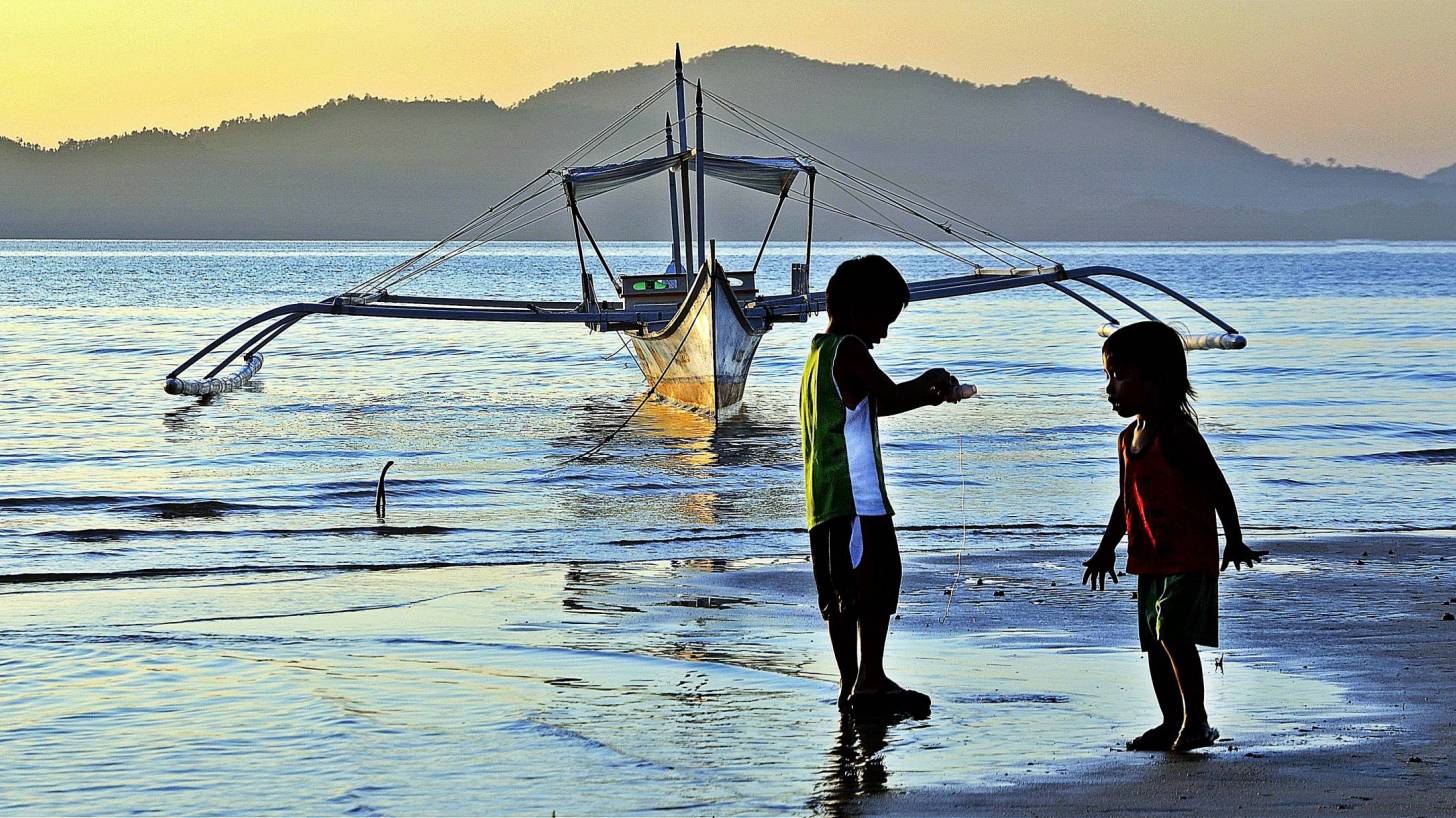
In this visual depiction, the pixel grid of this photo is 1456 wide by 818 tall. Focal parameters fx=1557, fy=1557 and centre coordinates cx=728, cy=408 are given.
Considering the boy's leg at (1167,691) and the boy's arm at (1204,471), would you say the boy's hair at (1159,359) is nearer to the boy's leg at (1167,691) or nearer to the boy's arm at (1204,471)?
the boy's arm at (1204,471)

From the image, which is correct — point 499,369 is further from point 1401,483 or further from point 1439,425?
point 1401,483

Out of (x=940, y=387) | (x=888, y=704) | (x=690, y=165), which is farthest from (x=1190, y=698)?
(x=690, y=165)

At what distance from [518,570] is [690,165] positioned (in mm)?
15879

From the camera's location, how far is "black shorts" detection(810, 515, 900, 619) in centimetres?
502

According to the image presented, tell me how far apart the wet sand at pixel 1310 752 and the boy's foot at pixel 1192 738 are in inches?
1.3

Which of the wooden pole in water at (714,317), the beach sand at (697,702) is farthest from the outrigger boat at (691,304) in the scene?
the beach sand at (697,702)

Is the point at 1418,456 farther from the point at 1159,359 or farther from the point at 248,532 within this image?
the point at 1159,359

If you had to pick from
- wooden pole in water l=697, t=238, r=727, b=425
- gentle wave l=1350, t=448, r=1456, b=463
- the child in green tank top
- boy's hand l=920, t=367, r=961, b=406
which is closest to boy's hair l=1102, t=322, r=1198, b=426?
boy's hand l=920, t=367, r=961, b=406

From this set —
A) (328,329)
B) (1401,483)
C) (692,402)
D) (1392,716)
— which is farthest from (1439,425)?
(328,329)

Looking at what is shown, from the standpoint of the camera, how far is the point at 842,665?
5.23 m

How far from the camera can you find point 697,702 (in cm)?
540

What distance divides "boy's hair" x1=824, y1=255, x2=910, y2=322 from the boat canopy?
18122 mm

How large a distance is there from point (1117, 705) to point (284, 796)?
108 inches

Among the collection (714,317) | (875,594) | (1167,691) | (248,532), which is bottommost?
(248,532)
